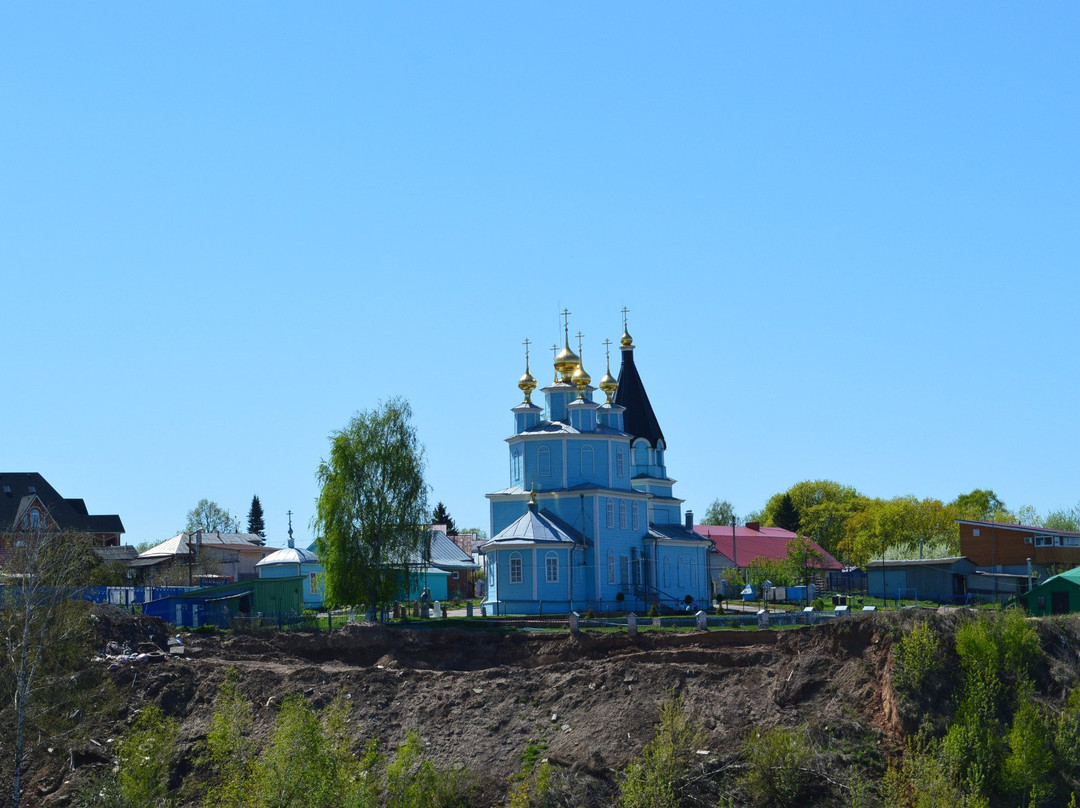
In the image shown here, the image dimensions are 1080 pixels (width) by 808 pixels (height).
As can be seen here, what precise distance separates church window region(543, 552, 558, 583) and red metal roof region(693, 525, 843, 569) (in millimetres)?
30745

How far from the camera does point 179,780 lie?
3300cm

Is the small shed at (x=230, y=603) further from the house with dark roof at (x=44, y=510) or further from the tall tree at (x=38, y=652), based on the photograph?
the house with dark roof at (x=44, y=510)

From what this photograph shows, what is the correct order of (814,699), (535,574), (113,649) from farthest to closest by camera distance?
(535,574) → (113,649) → (814,699)

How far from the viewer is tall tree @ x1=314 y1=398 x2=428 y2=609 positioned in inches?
1956

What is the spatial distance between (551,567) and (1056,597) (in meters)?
18.8

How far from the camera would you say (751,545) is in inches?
3533

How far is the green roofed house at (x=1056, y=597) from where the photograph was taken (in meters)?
43.5

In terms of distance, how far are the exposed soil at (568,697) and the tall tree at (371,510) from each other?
417 inches

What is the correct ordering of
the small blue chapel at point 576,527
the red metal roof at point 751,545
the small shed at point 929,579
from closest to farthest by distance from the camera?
the small blue chapel at point 576,527
the small shed at point 929,579
the red metal roof at point 751,545

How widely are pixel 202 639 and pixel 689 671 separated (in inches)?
622

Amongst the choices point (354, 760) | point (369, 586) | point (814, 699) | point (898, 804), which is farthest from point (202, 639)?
point (898, 804)

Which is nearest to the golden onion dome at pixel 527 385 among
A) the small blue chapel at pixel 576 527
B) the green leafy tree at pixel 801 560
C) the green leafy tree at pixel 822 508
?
the small blue chapel at pixel 576 527

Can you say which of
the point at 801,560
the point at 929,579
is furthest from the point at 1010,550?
the point at 801,560

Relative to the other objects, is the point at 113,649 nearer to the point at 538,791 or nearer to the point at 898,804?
the point at 538,791
